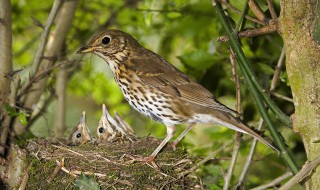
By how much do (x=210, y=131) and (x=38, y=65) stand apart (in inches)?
51.1

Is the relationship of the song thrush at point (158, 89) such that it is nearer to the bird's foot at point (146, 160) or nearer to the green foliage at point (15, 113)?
the bird's foot at point (146, 160)

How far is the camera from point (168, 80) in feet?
13.9

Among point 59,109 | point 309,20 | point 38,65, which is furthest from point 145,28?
point 309,20

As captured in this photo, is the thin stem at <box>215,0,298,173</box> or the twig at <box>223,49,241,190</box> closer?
the thin stem at <box>215,0,298,173</box>

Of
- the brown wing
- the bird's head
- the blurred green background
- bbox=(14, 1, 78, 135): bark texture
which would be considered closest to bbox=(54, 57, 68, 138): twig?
the blurred green background

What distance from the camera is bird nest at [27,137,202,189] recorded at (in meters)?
3.75

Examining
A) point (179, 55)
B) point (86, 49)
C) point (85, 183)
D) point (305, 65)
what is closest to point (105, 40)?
point (86, 49)

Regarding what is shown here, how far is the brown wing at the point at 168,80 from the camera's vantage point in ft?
13.4

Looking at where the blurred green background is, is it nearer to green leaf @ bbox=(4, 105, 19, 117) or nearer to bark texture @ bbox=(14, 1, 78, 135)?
bark texture @ bbox=(14, 1, 78, 135)

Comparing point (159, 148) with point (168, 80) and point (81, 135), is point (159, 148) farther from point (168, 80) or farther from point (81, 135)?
point (81, 135)

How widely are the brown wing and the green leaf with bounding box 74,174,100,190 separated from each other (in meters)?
0.82

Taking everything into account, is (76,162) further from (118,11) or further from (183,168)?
(118,11)

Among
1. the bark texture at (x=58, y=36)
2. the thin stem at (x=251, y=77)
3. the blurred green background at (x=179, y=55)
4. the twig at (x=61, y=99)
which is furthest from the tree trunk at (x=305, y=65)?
the twig at (x=61, y=99)

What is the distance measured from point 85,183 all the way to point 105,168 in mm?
262
